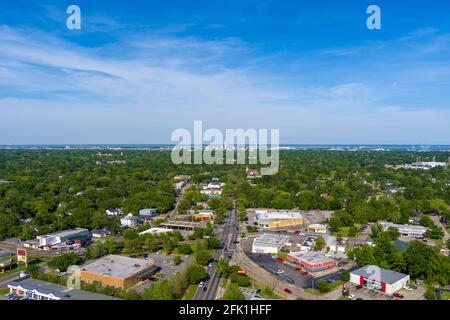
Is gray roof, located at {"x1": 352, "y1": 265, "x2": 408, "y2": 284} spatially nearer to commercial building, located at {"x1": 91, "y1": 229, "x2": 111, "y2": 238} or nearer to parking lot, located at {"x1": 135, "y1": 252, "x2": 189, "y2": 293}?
parking lot, located at {"x1": 135, "y1": 252, "x2": 189, "y2": 293}

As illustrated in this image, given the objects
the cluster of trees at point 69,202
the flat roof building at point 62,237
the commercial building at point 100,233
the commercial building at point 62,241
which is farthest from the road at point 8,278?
the commercial building at point 100,233

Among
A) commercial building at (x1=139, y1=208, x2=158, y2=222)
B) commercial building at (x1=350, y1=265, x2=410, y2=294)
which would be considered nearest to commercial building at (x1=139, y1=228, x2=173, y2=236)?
commercial building at (x1=139, y1=208, x2=158, y2=222)

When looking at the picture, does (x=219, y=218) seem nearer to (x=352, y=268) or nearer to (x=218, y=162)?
(x=352, y=268)

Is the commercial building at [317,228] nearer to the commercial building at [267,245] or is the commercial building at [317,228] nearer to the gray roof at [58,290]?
the commercial building at [267,245]

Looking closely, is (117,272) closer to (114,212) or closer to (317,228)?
(317,228)

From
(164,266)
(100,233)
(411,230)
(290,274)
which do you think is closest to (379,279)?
(290,274)

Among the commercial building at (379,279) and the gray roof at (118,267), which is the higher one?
the gray roof at (118,267)
